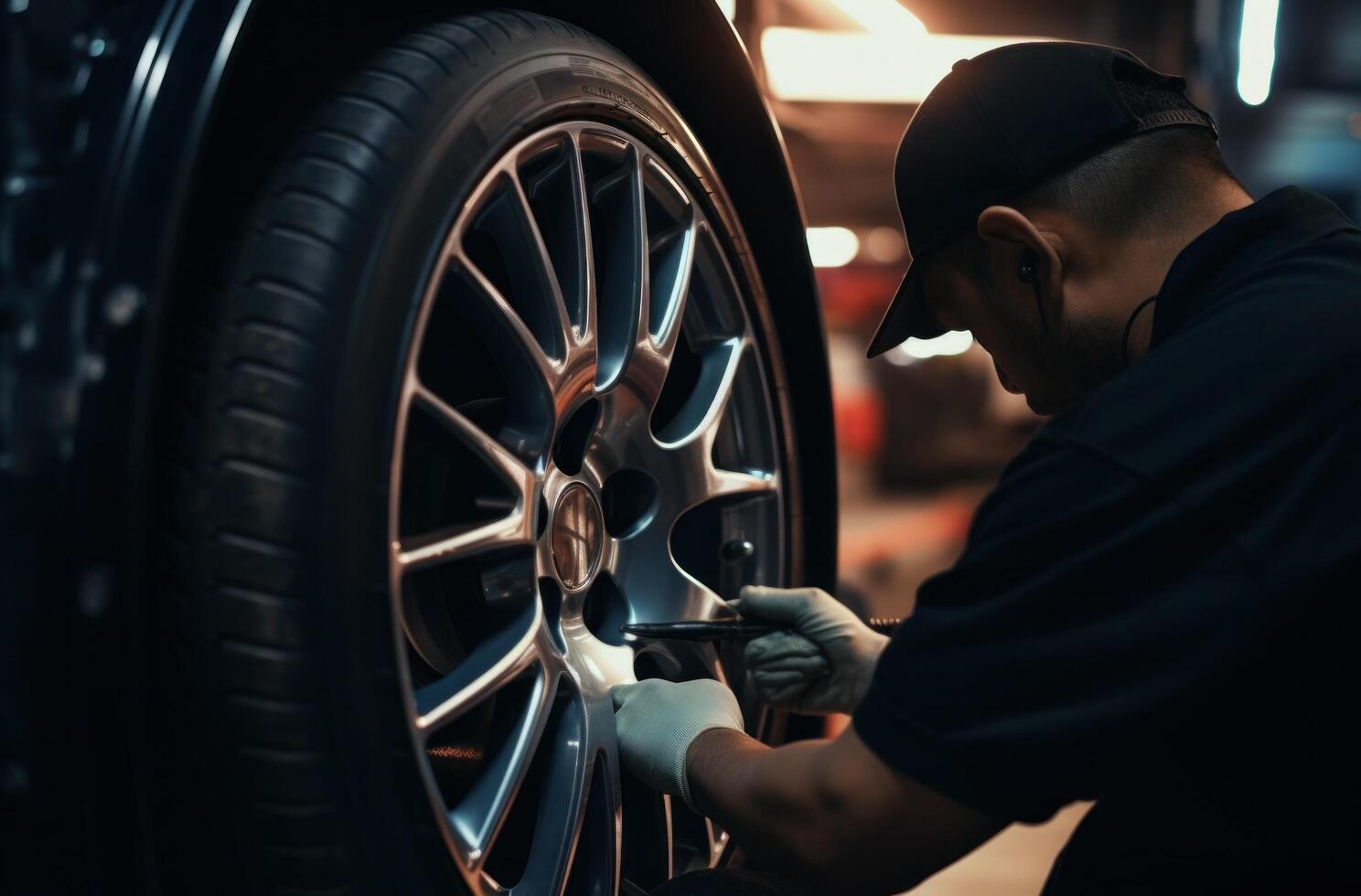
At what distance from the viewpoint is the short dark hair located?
4.19 ft

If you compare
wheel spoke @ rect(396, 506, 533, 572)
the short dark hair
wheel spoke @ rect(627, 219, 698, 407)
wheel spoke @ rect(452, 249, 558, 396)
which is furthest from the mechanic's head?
wheel spoke @ rect(396, 506, 533, 572)

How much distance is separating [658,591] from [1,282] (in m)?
0.88

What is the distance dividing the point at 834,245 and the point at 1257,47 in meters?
10.5

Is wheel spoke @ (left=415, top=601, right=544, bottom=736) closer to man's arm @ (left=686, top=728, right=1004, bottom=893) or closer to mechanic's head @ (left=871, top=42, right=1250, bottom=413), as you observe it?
man's arm @ (left=686, top=728, right=1004, bottom=893)

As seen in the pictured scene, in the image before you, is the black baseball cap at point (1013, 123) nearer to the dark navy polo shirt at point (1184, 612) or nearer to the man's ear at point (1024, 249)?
the man's ear at point (1024, 249)

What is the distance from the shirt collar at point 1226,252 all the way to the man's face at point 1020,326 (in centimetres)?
10

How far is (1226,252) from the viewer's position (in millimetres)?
1200

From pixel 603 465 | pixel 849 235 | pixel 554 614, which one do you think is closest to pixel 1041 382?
pixel 603 465

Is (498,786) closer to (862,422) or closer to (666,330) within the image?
(666,330)

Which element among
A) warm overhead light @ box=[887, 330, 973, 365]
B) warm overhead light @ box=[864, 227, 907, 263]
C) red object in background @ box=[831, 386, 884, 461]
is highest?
warm overhead light @ box=[864, 227, 907, 263]

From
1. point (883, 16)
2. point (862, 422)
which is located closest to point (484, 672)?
point (883, 16)

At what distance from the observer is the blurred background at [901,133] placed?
359cm

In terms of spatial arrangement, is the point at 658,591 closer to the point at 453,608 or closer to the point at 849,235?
the point at 453,608

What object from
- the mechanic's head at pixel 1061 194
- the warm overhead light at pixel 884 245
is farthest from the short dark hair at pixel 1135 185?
the warm overhead light at pixel 884 245
